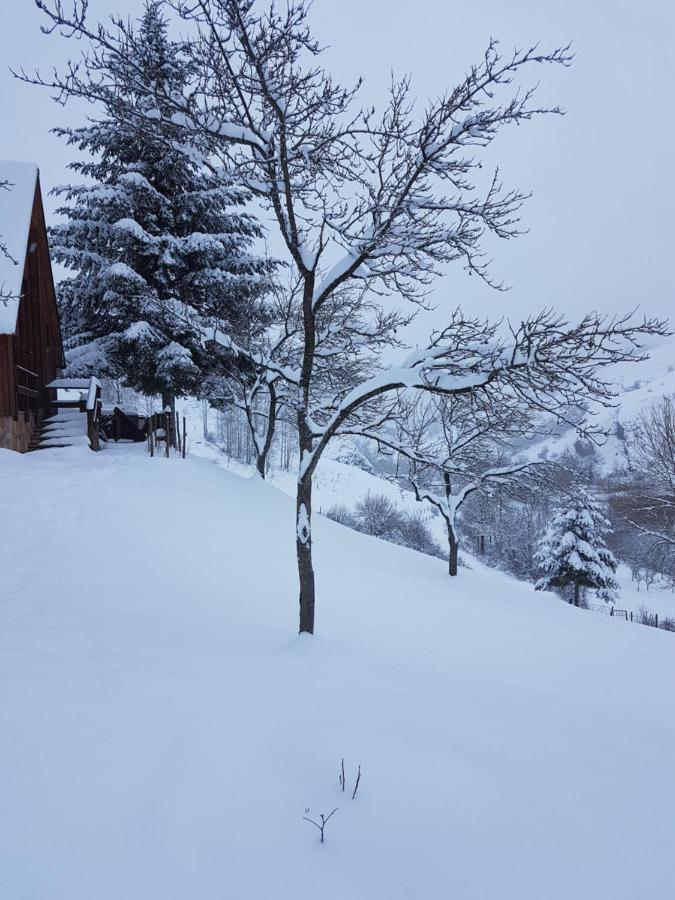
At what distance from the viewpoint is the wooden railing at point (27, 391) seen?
1264 centimetres

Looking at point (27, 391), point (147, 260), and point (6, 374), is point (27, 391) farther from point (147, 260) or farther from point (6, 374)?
point (147, 260)

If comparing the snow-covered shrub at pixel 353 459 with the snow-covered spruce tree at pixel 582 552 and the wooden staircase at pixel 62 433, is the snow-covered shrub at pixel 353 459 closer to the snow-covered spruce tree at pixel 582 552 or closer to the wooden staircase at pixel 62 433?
the snow-covered spruce tree at pixel 582 552

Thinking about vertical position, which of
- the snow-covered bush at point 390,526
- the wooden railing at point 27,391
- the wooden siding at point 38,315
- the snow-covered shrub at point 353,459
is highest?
the wooden siding at point 38,315

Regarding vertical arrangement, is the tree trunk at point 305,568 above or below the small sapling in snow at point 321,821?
above

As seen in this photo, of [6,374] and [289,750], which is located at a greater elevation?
[6,374]

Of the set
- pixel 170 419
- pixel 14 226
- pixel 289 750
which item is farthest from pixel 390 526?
pixel 289 750

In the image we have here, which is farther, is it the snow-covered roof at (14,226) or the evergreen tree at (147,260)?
the evergreen tree at (147,260)

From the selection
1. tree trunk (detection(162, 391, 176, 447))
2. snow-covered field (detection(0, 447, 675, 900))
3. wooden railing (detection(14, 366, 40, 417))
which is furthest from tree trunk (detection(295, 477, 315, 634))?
tree trunk (detection(162, 391, 176, 447))

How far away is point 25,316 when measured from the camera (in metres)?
13.8

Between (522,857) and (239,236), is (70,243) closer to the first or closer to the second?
(239,236)

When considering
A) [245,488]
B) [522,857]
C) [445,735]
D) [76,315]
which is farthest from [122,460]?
[522,857]

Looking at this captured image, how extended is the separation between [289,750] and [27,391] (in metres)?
13.3

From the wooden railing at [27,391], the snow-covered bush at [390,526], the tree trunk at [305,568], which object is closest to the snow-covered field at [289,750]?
the tree trunk at [305,568]

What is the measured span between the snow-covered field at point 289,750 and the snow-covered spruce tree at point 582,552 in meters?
17.7
